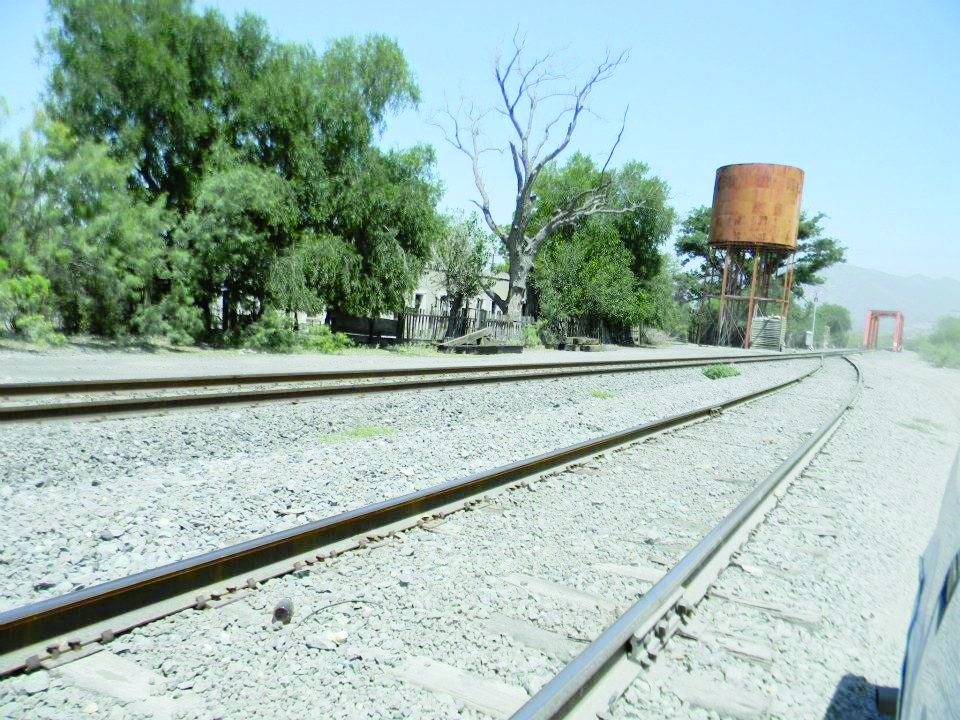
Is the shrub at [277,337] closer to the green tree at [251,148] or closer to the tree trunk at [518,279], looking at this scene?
the green tree at [251,148]

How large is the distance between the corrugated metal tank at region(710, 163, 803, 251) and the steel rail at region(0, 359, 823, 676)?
1935 inches

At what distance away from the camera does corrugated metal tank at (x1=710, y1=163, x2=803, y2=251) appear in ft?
162

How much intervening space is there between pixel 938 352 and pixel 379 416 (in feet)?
179

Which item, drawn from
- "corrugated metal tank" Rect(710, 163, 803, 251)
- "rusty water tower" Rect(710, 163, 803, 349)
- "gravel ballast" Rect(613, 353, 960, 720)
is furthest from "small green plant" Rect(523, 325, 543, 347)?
"gravel ballast" Rect(613, 353, 960, 720)

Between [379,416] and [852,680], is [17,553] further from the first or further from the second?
[379,416]

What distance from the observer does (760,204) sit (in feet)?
162

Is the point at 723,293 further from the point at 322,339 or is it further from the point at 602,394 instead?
the point at 602,394

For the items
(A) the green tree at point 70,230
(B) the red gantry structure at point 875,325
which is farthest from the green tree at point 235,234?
(B) the red gantry structure at point 875,325

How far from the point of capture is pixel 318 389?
9.80 m

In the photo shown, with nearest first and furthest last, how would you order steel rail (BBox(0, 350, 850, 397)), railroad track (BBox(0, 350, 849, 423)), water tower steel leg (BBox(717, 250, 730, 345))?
railroad track (BBox(0, 350, 849, 423))
steel rail (BBox(0, 350, 850, 397))
water tower steel leg (BBox(717, 250, 730, 345))

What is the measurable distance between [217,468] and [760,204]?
49701 millimetres

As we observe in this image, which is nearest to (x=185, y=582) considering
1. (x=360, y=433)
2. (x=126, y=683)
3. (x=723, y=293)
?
(x=126, y=683)

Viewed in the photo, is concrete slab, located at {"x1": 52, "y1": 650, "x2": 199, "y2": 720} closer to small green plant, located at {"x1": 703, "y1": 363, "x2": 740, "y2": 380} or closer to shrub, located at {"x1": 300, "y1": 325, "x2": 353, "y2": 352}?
small green plant, located at {"x1": 703, "y1": 363, "x2": 740, "y2": 380}

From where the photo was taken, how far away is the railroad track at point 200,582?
275cm
